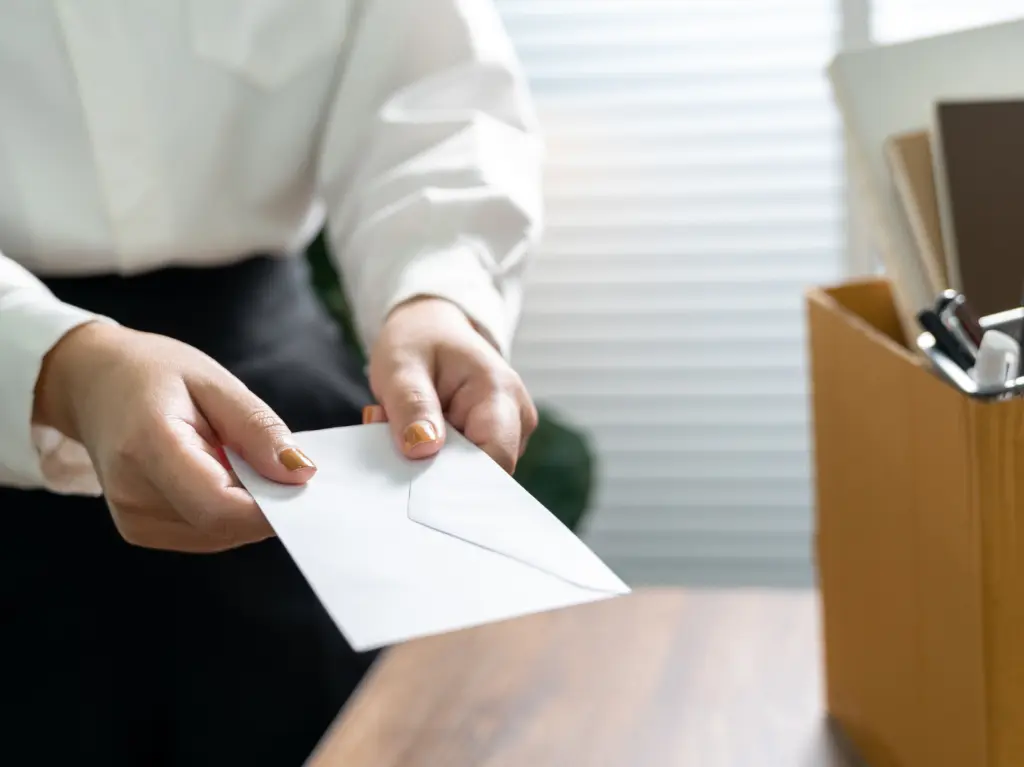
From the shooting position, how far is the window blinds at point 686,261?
1.57m

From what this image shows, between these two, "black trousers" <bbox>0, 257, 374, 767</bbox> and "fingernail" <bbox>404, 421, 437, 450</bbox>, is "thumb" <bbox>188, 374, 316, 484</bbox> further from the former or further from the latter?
"black trousers" <bbox>0, 257, 374, 767</bbox>

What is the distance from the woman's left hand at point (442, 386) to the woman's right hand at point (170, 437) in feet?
0.19

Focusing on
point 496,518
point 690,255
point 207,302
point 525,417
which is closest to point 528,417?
point 525,417

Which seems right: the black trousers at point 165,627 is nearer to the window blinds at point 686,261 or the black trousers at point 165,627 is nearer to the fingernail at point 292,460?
the fingernail at point 292,460

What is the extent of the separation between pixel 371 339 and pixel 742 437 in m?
1.02

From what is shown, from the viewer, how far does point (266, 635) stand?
76cm

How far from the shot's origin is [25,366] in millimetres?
557

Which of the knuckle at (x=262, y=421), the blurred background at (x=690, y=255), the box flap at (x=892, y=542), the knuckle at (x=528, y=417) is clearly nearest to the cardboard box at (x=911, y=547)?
the box flap at (x=892, y=542)

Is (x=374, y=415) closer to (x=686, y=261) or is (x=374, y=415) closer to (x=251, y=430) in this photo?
(x=251, y=430)

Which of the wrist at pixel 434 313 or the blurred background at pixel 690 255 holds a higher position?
the wrist at pixel 434 313

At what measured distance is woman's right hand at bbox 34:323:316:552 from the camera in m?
0.48

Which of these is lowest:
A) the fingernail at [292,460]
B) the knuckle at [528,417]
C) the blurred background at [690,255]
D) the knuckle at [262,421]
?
the blurred background at [690,255]

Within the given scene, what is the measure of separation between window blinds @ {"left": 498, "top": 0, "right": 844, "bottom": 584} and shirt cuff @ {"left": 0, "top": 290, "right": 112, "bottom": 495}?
112 cm

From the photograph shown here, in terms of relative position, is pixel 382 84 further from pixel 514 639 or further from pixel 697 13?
pixel 697 13
